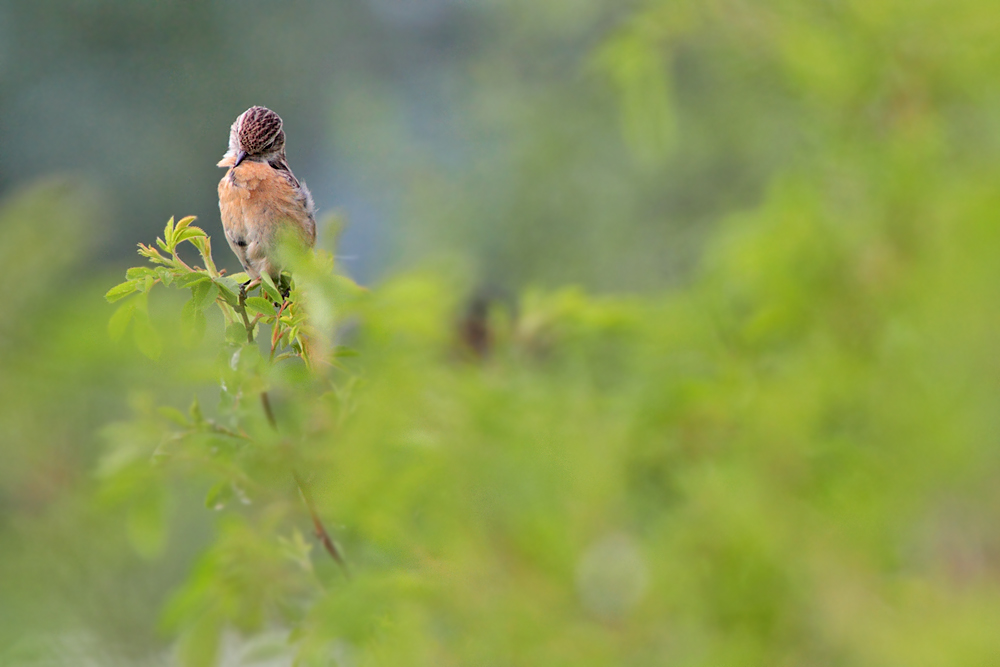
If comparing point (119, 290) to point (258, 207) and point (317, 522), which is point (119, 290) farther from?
point (258, 207)

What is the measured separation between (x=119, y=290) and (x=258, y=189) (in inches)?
25.5

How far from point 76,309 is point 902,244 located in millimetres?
882

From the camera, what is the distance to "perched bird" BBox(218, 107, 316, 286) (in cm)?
148

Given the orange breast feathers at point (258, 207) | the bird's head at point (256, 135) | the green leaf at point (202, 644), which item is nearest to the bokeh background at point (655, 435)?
the green leaf at point (202, 644)

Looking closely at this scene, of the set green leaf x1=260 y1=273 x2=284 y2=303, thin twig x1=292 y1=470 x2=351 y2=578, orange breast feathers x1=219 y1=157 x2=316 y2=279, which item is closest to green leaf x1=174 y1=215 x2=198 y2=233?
green leaf x1=260 y1=273 x2=284 y2=303

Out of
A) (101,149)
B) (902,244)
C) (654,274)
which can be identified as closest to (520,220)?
(654,274)

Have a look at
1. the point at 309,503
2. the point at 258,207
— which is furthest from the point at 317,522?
the point at 258,207

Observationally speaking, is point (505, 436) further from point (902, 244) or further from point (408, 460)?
point (902, 244)

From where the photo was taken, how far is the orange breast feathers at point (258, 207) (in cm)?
145

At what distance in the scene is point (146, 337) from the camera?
0.92 m

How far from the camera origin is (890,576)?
103 centimetres

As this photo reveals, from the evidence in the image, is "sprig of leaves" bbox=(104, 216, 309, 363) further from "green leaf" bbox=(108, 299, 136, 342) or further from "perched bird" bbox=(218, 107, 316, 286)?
"perched bird" bbox=(218, 107, 316, 286)

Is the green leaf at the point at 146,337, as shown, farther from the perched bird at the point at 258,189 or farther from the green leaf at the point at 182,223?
the perched bird at the point at 258,189

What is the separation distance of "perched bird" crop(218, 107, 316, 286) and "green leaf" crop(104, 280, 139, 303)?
0.50 m
